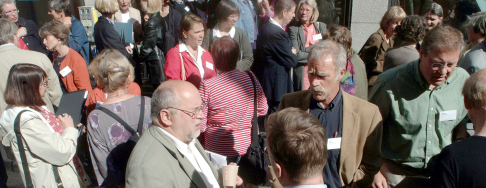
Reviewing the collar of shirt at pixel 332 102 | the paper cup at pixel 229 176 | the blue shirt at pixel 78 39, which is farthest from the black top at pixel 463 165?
the blue shirt at pixel 78 39

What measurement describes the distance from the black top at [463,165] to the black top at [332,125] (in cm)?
64

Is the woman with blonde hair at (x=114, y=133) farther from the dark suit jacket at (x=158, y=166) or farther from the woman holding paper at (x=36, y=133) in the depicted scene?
the dark suit jacket at (x=158, y=166)

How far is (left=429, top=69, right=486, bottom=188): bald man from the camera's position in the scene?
66.1 inches

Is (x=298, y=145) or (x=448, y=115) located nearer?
(x=298, y=145)

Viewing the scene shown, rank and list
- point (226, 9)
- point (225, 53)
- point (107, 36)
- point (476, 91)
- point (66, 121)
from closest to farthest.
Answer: point (476, 91), point (66, 121), point (225, 53), point (226, 9), point (107, 36)

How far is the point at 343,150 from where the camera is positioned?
225 cm

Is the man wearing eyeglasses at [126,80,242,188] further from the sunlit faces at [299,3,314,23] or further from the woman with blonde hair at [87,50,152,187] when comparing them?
the sunlit faces at [299,3,314,23]

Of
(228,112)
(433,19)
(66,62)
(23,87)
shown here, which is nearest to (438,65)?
(228,112)

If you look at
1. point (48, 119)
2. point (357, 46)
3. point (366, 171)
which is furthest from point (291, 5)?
point (48, 119)

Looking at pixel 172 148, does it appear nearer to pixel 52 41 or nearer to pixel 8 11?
pixel 52 41

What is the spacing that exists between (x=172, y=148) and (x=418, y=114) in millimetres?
1754

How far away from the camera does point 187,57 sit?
4.05 m

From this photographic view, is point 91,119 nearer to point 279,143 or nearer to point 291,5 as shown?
point 279,143

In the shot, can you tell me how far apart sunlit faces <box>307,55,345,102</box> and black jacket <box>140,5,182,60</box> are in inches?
134
